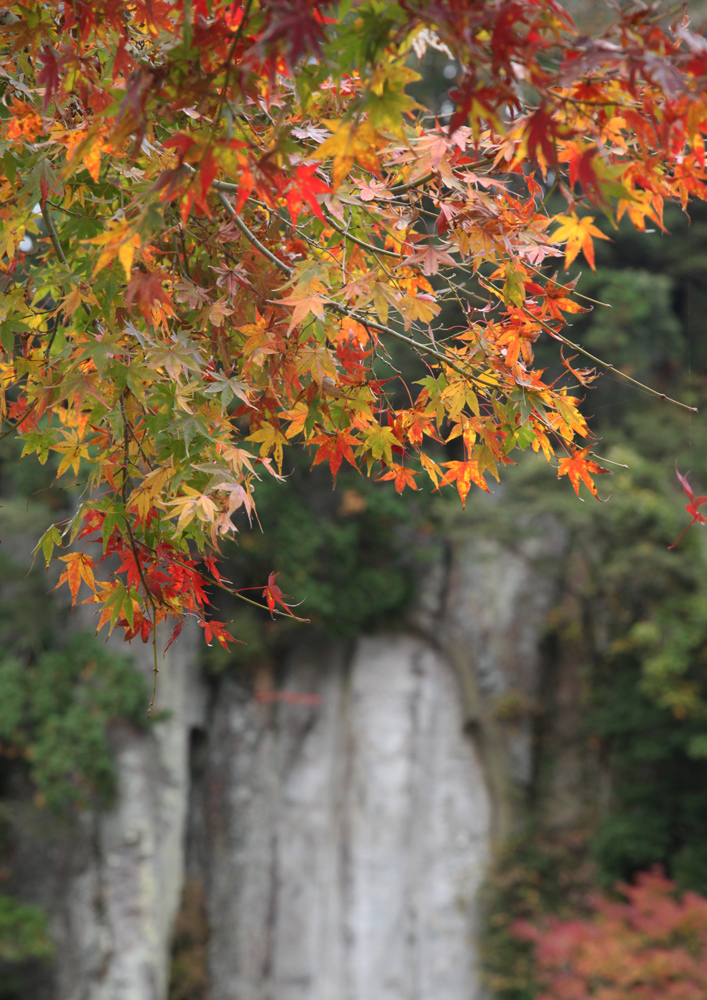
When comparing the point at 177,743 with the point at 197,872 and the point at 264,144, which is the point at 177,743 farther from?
the point at 264,144

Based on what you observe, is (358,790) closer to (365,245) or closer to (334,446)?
(334,446)

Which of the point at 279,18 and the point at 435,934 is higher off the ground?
the point at 279,18

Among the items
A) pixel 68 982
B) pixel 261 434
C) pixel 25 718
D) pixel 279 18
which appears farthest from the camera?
pixel 25 718

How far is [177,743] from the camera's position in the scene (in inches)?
247

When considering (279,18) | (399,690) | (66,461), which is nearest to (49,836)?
(399,690)

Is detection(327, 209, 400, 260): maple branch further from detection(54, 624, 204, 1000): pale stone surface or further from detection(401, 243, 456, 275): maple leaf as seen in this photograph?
detection(54, 624, 204, 1000): pale stone surface

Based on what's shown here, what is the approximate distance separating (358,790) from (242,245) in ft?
19.9

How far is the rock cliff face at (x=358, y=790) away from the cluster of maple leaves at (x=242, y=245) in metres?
4.99

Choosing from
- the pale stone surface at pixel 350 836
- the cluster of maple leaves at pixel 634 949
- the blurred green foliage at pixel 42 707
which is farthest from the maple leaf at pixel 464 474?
the pale stone surface at pixel 350 836

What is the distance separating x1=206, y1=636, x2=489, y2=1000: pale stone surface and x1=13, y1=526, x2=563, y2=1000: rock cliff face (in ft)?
0.04

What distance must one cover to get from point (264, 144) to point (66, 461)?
635mm

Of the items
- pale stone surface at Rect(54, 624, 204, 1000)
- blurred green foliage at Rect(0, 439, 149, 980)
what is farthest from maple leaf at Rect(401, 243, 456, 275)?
pale stone surface at Rect(54, 624, 204, 1000)

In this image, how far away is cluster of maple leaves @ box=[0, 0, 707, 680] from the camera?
3.34ft

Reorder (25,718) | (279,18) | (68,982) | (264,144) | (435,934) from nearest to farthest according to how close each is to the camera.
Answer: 1. (279,18)
2. (264,144)
3. (68,982)
4. (25,718)
5. (435,934)
